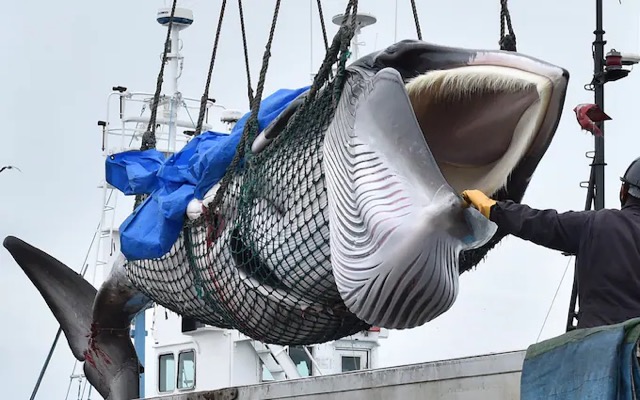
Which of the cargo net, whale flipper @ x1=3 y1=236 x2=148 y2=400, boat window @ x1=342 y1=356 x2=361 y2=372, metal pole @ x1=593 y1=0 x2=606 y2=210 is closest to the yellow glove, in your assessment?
the cargo net

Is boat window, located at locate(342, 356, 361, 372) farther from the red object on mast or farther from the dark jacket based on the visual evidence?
the dark jacket

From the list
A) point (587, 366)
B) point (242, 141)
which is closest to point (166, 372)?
point (242, 141)

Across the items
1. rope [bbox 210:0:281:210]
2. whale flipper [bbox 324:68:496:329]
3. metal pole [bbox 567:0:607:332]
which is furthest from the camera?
metal pole [bbox 567:0:607:332]

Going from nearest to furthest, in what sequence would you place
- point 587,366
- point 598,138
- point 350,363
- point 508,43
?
1. point 587,366
2. point 508,43
3. point 598,138
4. point 350,363

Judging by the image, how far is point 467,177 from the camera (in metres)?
4.81

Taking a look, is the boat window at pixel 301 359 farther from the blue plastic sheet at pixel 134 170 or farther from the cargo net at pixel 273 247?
the cargo net at pixel 273 247

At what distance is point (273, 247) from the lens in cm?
539

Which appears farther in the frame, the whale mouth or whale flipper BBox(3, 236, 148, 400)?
whale flipper BBox(3, 236, 148, 400)

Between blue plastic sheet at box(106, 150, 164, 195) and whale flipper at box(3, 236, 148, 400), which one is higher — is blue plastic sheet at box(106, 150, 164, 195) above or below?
above

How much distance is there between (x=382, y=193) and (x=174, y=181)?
6.42 feet

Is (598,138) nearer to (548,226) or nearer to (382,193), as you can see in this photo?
(382,193)

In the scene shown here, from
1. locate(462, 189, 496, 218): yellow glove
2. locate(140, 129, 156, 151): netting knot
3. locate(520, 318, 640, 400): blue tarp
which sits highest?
locate(140, 129, 156, 151): netting knot

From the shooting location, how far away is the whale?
4.40 meters

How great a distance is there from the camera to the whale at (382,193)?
4.40 m
